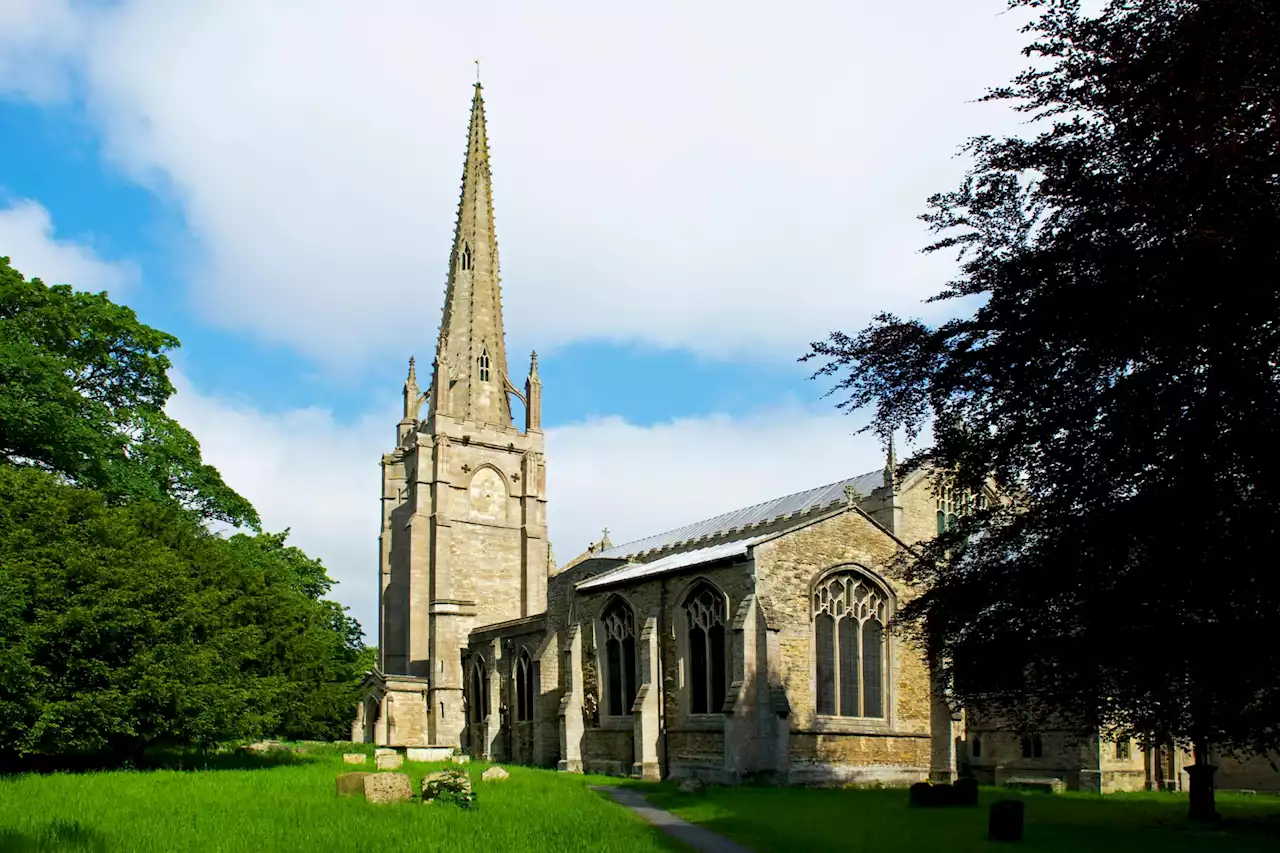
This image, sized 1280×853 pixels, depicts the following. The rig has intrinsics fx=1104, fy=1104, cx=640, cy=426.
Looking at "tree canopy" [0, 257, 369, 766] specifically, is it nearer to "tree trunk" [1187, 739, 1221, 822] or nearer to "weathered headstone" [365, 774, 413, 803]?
"weathered headstone" [365, 774, 413, 803]

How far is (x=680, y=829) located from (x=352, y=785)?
6428 millimetres

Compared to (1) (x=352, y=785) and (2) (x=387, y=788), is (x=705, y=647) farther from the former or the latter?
(2) (x=387, y=788)

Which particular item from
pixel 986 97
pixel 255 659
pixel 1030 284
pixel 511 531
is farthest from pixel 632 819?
pixel 511 531

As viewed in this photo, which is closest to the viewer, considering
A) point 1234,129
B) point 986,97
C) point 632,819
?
point 1234,129

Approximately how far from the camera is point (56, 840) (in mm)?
13430

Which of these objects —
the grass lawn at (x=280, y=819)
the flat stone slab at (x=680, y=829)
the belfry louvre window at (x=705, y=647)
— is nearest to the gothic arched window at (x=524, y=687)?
the belfry louvre window at (x=705, y=647)

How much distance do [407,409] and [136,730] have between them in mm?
41890

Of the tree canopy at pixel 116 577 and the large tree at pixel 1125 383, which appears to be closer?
the large tree at pixel 1125 383

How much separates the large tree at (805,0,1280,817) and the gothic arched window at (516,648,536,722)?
23630 mm

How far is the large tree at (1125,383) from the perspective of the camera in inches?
541

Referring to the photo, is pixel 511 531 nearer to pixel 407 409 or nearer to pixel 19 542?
pixel 407 409

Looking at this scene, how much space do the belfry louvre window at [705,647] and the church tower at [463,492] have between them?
27.6 meters

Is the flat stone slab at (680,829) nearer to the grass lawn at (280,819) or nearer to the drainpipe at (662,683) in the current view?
the grass lawn at (280,819)

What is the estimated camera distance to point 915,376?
1825cm
